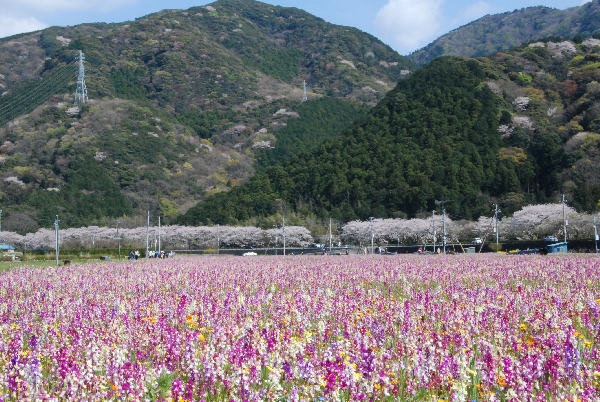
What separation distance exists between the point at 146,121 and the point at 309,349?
4755 inches

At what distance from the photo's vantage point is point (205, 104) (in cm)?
16338

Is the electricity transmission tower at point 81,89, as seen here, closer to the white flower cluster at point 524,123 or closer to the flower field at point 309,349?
the white flower cluster at point 524,123

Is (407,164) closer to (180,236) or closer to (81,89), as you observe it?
(180,236)

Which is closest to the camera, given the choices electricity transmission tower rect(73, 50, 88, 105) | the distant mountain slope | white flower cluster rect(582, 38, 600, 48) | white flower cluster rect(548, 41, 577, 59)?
white flower cluster rect(548, 41, 577, 59)

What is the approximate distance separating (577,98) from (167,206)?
7242cm

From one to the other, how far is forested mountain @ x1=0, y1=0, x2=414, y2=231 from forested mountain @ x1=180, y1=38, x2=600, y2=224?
19.3 m

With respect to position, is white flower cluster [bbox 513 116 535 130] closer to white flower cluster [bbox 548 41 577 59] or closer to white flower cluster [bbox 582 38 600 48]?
white flower cluster [bbox 548 41 577 59]

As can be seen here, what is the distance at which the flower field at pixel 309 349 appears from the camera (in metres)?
4.05

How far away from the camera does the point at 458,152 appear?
74.6m

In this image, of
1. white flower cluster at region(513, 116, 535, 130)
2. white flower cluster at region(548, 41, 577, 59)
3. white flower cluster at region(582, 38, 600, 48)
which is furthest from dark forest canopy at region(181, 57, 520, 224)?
white flower cluster at region(582, 38, 600, 48)

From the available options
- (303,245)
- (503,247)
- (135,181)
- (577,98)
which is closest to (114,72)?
(135,181)

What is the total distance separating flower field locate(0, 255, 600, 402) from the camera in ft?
13.3

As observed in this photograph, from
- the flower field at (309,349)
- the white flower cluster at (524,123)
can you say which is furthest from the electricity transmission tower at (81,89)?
the flower field at (309,349)

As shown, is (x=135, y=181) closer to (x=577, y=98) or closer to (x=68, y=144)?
(x=68, y=144)
